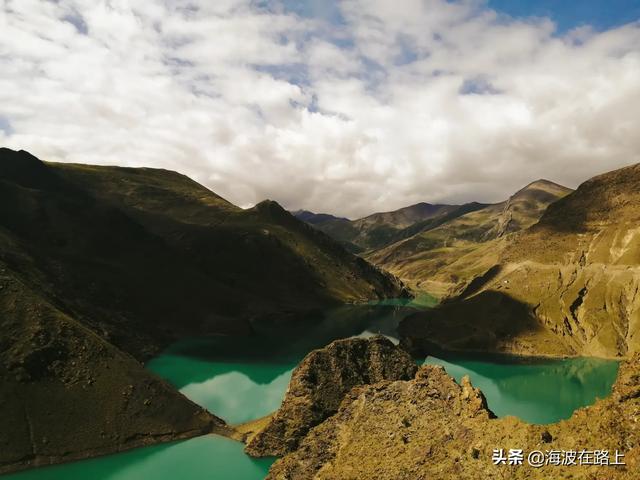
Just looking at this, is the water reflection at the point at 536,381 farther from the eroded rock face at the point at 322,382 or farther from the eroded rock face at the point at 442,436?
the eroded rock face at the point at 442,436

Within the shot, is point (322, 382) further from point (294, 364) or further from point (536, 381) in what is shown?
point (536, 381)

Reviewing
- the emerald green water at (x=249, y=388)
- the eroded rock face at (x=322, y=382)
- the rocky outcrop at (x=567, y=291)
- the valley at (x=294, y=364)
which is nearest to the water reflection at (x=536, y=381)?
the emerald green water at (x=249, y=388)

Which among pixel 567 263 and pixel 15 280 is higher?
pixel 567 263

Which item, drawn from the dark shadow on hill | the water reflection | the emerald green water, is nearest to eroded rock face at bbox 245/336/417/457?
the emerald green water

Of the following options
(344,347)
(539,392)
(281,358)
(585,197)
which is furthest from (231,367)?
(585,197)

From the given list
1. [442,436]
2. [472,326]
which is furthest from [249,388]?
[472,326]

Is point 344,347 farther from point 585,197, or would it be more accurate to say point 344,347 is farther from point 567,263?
point 585,197
